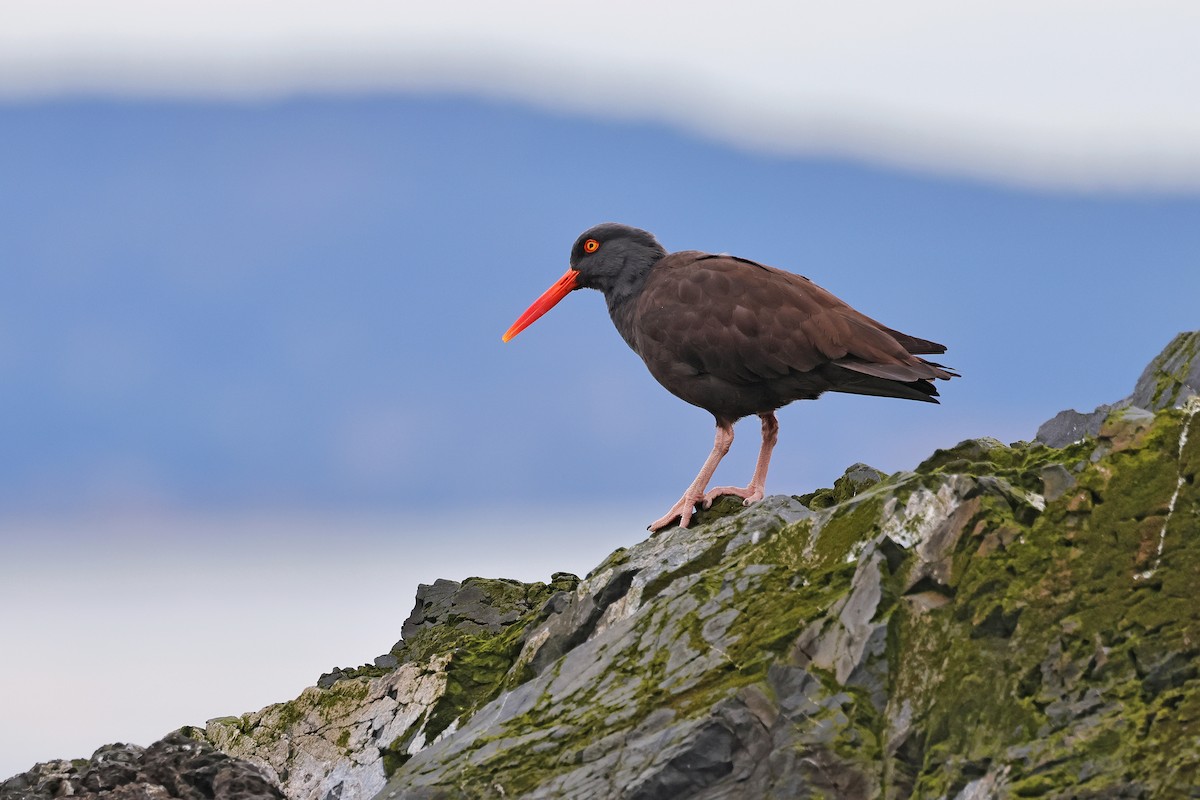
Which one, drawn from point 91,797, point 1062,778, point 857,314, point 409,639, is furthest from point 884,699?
point 409,639

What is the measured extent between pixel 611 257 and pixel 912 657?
6.80 metres

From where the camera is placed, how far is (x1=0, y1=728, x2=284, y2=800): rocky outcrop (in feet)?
30.0

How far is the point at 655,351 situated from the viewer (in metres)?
11.6

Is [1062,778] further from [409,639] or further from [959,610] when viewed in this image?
[409,639]

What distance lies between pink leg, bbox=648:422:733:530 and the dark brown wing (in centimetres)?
57

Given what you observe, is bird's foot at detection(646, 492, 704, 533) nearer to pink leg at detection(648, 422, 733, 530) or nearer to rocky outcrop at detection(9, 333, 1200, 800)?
pink leg at detection(648, 422, 733, 530)

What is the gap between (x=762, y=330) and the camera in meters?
10.9

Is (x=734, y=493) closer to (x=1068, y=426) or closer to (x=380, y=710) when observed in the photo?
(x=1068, y=426)

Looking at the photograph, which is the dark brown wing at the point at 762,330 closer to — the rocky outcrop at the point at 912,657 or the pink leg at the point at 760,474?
the pink leg at the point at 760,474

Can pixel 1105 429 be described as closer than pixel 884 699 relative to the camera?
No

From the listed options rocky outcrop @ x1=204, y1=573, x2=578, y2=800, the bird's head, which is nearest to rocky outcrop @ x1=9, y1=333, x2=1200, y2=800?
rocky outcrop @ x1=204, y1=573, x2=578, y2=800

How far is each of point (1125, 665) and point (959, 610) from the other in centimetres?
89

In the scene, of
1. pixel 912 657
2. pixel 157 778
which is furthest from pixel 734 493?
pixel 157 778

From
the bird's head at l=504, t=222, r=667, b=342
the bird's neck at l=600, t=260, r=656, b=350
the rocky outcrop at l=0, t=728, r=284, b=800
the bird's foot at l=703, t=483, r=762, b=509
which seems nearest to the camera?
the rocky outcrop at l=0, t=728, r=284, b=800
